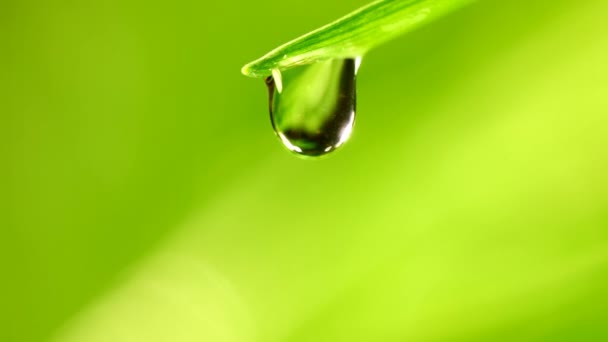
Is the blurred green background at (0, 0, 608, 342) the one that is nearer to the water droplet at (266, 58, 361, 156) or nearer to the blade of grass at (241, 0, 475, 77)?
the water droplet at (266, 58, 361, 156)

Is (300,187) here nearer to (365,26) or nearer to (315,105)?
(315,105)

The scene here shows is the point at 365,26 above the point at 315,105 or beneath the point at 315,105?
beneath

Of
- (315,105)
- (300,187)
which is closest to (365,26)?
(315,105)

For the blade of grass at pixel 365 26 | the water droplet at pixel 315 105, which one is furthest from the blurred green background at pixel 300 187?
the blade of grass at pixel 365 26

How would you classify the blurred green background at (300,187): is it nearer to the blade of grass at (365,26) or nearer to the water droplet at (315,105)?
the water droplet at (315,105)

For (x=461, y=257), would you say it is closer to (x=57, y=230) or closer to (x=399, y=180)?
(x=399, y=180)

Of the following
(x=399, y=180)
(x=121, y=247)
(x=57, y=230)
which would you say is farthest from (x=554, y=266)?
(x=57, y=230)

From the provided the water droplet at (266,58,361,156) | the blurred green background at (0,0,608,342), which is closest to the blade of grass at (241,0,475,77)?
the water droplet at (266,58,361,156)

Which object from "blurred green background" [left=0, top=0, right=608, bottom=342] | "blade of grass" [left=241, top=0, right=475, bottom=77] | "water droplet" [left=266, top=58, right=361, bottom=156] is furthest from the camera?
"blurred green background" [left=0, top=0, right=608, bottom=342]

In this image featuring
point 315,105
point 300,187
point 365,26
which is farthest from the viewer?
point 300,187
